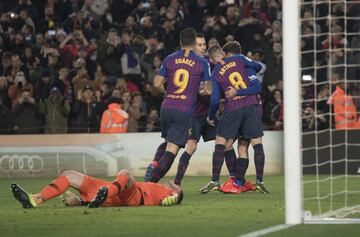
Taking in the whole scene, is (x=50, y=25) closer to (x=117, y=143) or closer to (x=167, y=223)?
(x=117, y=143)

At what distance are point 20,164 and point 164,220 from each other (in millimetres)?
9861

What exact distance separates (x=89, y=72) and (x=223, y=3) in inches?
119

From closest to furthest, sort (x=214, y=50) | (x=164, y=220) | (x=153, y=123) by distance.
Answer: (x=164, y=220) → (x=214, y=50) → (x=153, y=123)

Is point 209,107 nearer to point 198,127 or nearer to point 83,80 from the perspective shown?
point 198,127

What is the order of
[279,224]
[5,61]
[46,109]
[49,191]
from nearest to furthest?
[279,224] < [49,191] < [46,109] < [5,61]

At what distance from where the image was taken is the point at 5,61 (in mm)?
22328

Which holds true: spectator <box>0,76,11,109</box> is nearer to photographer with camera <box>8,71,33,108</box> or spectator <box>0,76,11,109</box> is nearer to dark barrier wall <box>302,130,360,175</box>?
photographer with camera <box>8,71,33,108</box>

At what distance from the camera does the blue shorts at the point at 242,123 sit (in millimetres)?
13875

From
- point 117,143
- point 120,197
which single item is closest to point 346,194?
point 120,197

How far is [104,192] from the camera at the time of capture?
10.2 meters

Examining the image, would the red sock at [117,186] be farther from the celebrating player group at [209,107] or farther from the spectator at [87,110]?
the spectator at [87,110]

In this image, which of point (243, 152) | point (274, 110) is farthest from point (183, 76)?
point (274, 110)

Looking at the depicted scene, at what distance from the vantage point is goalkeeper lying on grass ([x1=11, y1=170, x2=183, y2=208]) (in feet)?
34.0

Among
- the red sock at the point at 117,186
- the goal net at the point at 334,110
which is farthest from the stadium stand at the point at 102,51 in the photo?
the red sock at the point at 117,186
